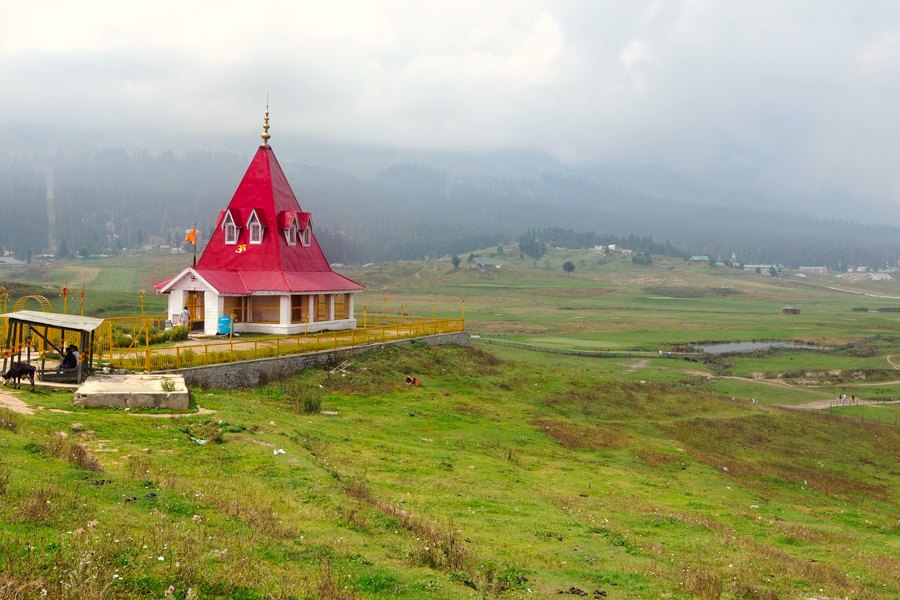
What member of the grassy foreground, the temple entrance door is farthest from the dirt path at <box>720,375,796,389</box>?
the temple entrance door

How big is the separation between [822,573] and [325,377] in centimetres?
2315

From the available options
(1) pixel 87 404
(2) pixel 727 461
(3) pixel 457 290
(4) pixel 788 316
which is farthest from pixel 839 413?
(3) pixel 457 290

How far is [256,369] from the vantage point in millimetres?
29172

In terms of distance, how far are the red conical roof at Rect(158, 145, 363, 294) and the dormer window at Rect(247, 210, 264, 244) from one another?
7.6 inches

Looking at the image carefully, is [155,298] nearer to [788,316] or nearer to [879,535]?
[879,535]

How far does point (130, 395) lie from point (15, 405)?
10.5 feet

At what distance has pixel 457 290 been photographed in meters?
178

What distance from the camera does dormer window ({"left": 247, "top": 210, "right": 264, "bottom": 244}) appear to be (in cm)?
4050

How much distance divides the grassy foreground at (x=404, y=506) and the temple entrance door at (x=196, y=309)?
10.7m

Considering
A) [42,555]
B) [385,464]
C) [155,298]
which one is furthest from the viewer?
[155,298]

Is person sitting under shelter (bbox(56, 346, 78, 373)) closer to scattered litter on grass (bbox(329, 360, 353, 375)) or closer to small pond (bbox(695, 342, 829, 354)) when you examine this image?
scattered litter on grass (bbox(329, 360, 353, 375))

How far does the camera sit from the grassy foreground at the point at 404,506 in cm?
879

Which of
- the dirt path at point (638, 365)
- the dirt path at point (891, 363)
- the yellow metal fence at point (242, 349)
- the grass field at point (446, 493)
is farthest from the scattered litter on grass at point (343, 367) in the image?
the dirt path at point (891, 363)

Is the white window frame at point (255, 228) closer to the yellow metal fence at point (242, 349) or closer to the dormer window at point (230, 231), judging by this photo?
the dormer window at point (230, 231)
